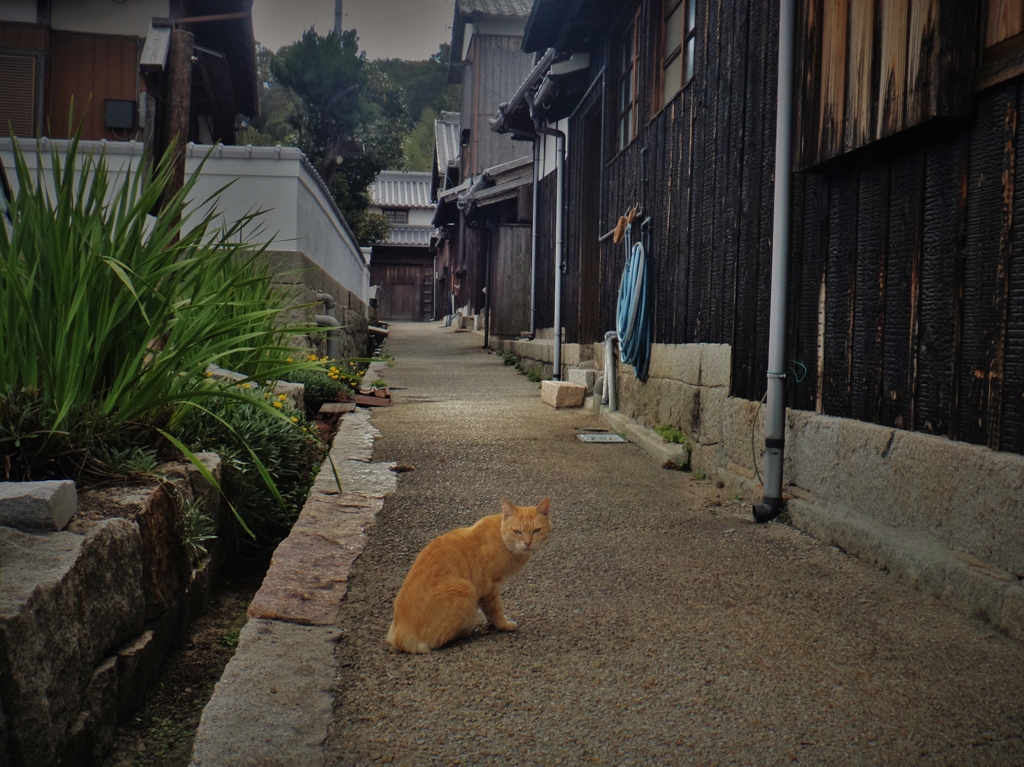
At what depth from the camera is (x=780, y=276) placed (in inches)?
164

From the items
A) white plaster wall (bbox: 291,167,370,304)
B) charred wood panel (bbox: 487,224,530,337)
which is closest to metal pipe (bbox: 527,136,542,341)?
charred wood panel (bbox: 487,224,530,337)

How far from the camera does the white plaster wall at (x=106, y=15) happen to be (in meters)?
10.4

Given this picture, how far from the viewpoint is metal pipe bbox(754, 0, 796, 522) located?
4.14m

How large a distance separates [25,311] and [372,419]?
16.0 ft

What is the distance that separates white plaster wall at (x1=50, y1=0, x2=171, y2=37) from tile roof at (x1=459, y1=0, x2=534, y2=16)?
12.0m

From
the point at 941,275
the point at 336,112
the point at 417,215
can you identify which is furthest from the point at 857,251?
the point at 417,215

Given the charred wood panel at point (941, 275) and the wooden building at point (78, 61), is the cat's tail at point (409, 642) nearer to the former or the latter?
the charred wood panel at point (941, 275)

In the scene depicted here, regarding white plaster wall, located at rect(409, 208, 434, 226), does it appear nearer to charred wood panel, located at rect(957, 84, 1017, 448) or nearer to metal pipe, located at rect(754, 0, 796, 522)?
metal pipe, located at rect(754, 0, 796, 522)

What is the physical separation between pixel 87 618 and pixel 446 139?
28.8 meters

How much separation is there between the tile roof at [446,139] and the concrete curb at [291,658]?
2492 cm

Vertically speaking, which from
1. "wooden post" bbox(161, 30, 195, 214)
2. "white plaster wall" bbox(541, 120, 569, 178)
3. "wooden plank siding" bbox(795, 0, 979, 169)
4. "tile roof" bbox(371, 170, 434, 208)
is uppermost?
"tile roof" bbox(371, 170, 434, 208)

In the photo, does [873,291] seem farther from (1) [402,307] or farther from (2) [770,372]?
(1) [402,307]

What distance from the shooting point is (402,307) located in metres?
33.4

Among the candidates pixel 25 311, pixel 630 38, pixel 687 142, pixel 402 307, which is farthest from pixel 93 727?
pixel 402 307
